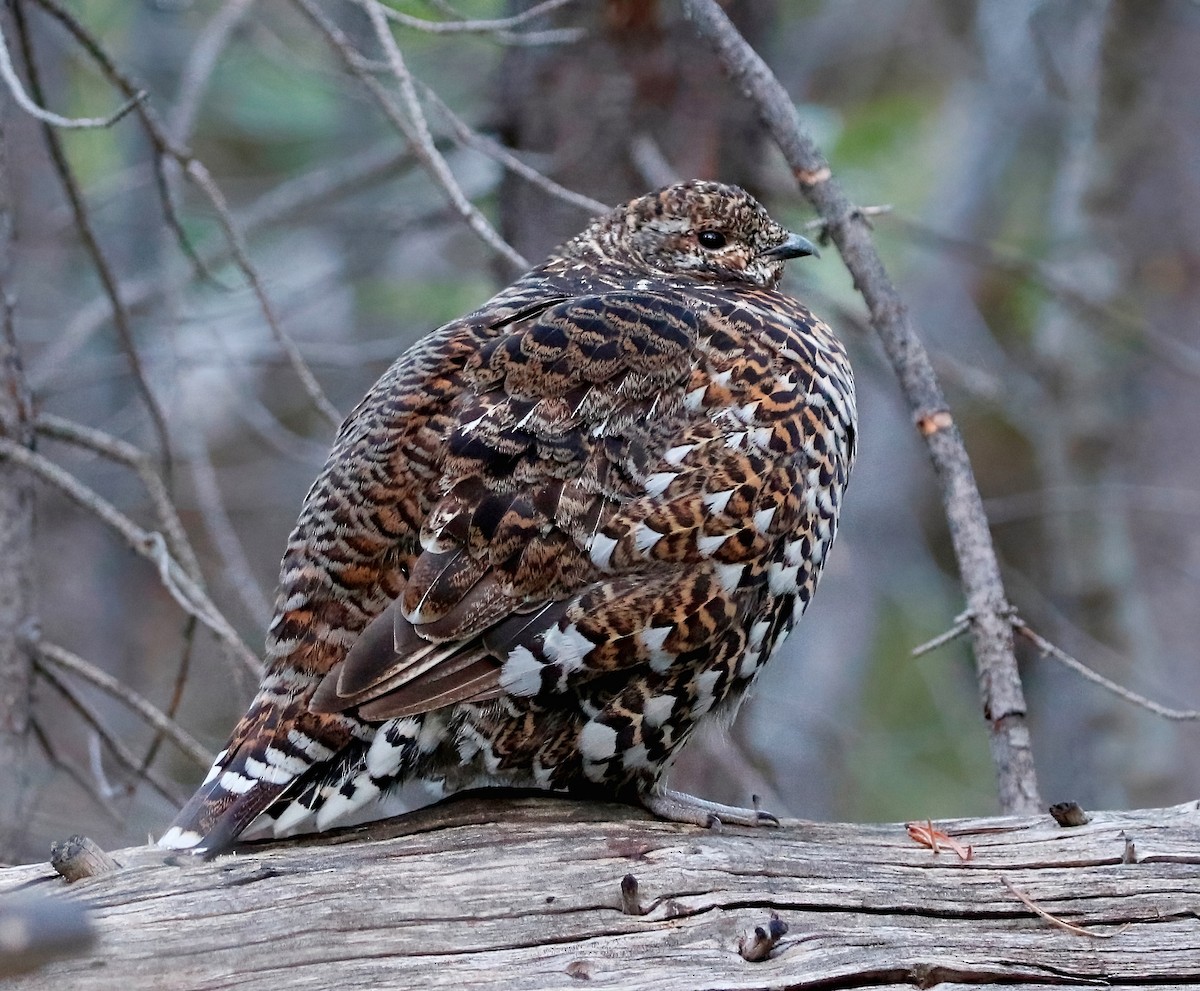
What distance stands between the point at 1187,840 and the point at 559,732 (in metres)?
1.57

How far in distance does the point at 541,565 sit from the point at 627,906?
809 millimetres

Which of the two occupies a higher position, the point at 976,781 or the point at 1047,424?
the point at 1047,424

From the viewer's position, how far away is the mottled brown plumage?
326 centimetres

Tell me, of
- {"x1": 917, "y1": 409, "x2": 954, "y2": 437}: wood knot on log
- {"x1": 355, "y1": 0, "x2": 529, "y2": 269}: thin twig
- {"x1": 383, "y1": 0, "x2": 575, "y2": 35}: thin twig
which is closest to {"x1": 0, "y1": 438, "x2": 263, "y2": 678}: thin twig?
{"x1": 355, "y1": 0, "x2": 529, "y2": 269}: thin twig

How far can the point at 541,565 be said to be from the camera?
11.0 feet

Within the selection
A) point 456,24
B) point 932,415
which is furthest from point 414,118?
point 932,415

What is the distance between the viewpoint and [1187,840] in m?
3.46

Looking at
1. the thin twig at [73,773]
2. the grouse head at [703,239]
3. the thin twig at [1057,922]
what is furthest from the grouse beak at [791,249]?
the thin twig at [73,773]

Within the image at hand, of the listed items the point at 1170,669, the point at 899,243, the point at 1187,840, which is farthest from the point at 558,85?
the point at 899,243

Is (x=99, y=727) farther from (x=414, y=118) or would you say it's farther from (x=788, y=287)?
(x=788, y=287)

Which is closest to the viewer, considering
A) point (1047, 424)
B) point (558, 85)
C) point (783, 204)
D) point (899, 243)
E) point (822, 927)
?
point (822, 927)

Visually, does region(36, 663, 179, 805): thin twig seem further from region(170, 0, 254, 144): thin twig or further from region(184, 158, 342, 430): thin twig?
region(170, 0, 254, 144): thin twig

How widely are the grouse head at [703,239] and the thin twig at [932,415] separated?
1.07 feet

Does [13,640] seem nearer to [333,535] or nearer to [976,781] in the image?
[333,535]
